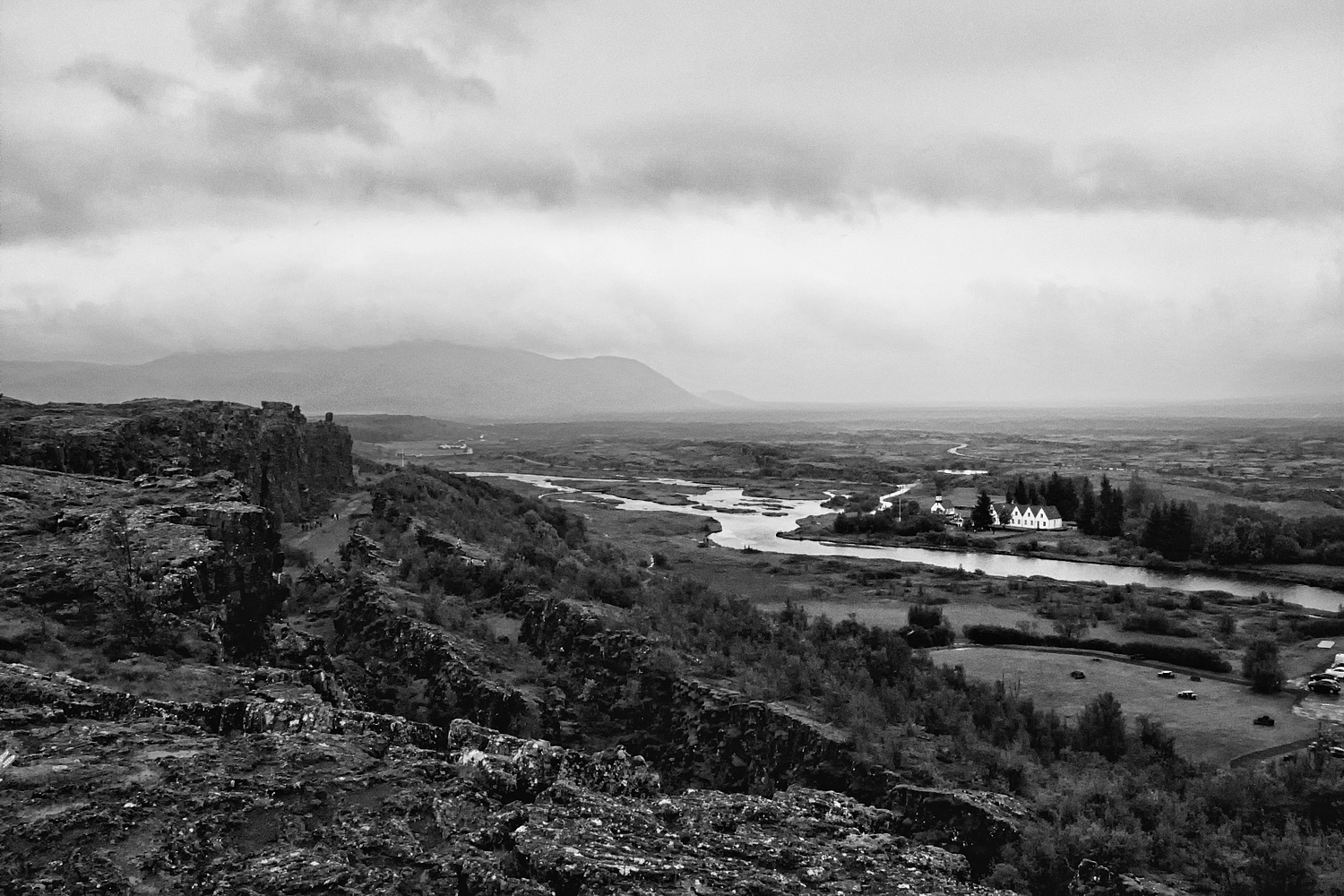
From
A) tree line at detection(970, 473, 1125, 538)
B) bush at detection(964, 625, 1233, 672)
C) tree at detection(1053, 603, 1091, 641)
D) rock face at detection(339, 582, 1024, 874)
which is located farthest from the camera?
tree line at detection(970, 473, 1125, 538)

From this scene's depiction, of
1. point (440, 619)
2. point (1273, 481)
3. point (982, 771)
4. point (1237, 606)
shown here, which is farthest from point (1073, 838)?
point (1273, 481)

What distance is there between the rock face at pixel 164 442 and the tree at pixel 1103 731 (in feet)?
75.2

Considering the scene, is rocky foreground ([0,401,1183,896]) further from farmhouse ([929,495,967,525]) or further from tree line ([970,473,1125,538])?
tree line ([970,473,1125,538])

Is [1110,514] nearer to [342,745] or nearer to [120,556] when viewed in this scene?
[120,556]

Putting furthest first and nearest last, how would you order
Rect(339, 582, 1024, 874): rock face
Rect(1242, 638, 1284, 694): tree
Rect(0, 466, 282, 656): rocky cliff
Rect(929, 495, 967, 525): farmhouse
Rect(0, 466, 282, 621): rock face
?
1. Rect(929, 495, 967, 525): farmhouse
2. Rect(1242, 638, 1284, 694): tree
3. Rect(339, 582, 1024, 874): rock face
4. Rect(0, 466, 282, 621): rock face
5. Rect(0, 466, 282, 656): rocky cliff

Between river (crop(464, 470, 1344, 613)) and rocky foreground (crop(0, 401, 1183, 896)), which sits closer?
rocky foreground (crop(0, 401, 1183, 896))

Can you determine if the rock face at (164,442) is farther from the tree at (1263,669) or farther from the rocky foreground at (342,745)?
the tree at (1263,669)

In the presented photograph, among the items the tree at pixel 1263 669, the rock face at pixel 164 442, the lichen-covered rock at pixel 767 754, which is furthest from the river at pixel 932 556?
the lichen-covered rock at pixel 767 754

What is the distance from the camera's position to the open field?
81.0 ft

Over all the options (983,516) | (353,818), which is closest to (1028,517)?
(983,516)

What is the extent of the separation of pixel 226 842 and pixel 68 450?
1556 centimetres

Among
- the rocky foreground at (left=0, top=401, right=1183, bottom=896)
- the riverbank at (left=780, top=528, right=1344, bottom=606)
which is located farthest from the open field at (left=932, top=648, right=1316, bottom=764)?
the riverbank at (left=780, top=528, right=1344, bottom=606)

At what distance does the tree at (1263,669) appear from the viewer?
30.6m

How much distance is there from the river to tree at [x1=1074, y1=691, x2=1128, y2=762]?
3658cm
